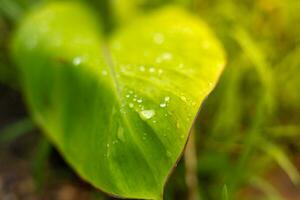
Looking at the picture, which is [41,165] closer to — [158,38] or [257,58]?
[158,38]

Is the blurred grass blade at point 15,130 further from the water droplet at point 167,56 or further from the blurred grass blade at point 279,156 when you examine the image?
the blurred grass blade at point 279,156

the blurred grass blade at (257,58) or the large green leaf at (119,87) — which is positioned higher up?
the large green leaf at (119,87)

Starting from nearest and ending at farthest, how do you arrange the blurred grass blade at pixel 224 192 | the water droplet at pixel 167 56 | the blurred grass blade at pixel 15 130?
the blurred grass blade at pixel 224 192 → the water droplet at pixel 167 56 → the blurred grass blade at pixel 15 130

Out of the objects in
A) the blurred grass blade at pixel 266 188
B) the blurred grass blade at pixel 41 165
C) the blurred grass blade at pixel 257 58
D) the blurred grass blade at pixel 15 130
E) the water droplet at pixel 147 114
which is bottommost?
the blurred grass blade at pixel 266 188

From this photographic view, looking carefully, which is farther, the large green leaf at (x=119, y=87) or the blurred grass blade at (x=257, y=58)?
the blurred grass blade at (x=257, y=58)

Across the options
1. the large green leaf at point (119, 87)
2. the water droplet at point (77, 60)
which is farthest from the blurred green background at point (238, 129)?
the water droplet at point (77, 60)

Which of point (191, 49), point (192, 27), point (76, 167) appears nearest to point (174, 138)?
point (76, 167)

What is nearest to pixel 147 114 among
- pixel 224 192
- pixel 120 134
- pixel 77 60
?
pixel 120 134

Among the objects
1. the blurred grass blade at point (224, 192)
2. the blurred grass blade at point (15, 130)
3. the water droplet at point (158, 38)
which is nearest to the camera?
the blurred grass blade at point (224, 192)

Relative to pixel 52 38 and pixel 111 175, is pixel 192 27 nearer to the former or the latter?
pixel 52 38
